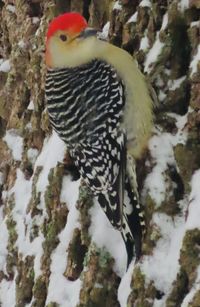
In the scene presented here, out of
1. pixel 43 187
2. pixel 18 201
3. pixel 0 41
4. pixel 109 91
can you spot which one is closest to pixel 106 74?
pixel 109 91

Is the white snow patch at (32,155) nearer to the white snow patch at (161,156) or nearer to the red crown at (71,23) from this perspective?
the white snow patch at (161,156)

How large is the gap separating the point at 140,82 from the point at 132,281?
4.87 feet

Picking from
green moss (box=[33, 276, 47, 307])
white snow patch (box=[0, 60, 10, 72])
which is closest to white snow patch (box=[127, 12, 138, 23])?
green moss (box=[33, 276, 47, 307])

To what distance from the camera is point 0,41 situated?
10250mm

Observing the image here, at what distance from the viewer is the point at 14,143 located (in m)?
8.96

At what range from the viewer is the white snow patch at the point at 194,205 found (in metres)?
5.51

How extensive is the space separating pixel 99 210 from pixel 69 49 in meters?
1.47

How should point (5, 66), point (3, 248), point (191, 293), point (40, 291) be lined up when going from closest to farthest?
point (191, 293), point (40, 291), point (3, 248), point (5, 66)

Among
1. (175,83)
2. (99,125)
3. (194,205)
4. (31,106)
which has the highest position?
(175,83)

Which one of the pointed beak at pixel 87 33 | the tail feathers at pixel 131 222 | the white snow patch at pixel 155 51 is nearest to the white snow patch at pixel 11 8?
the white snow patch at pixel 155 51

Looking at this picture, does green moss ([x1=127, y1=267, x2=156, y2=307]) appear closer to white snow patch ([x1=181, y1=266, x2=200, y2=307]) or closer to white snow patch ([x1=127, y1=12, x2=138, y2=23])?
white snow patch ([x1=181, y1=266, x2=200, y2=307])

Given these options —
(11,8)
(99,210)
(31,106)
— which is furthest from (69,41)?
(11,8)

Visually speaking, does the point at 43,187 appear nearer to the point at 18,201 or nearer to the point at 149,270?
the point at 18,201

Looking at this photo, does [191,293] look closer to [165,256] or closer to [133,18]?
[165,256]
